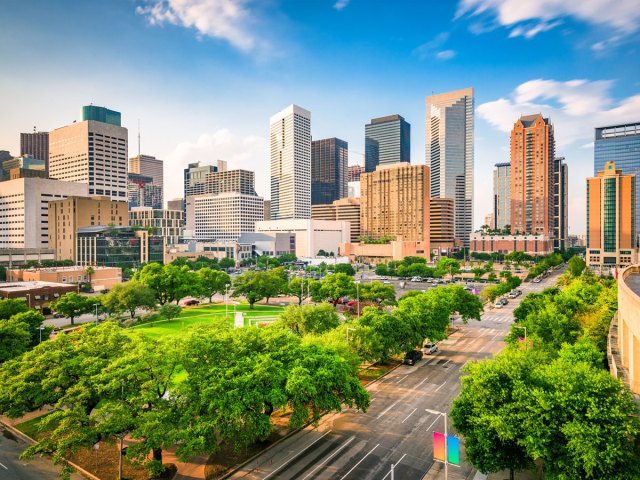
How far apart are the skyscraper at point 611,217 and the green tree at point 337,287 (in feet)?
458

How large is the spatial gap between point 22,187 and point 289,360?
19880cm

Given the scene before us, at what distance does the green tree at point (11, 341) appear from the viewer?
42.5 m

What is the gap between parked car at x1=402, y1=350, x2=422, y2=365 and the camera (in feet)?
172

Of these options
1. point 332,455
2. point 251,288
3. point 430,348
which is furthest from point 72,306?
point 332,455

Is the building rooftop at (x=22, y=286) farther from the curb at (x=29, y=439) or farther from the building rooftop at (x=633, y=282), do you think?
the building rooftop at (x=633, y=282)

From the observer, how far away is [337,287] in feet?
294

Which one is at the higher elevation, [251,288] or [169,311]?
A: [251,288]

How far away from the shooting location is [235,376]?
28641 millimetres

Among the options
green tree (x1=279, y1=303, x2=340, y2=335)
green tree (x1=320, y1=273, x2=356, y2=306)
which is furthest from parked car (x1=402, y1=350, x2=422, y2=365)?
green tree (x1=320, y1=273, x2=356, y2=306)

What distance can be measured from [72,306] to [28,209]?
139170 millimetres

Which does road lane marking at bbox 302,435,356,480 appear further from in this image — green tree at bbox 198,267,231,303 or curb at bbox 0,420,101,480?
green tree at bbox 198,267,231,303

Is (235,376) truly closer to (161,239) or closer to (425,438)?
(425,438)

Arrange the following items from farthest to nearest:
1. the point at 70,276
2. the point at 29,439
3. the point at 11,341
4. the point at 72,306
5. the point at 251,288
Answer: the point at 70,276 → the point at 251,288 → the point at 72,306 → the point at 11,341 → the point at 29,439

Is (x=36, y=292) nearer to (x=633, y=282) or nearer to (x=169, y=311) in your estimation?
(x=169, y=311)
